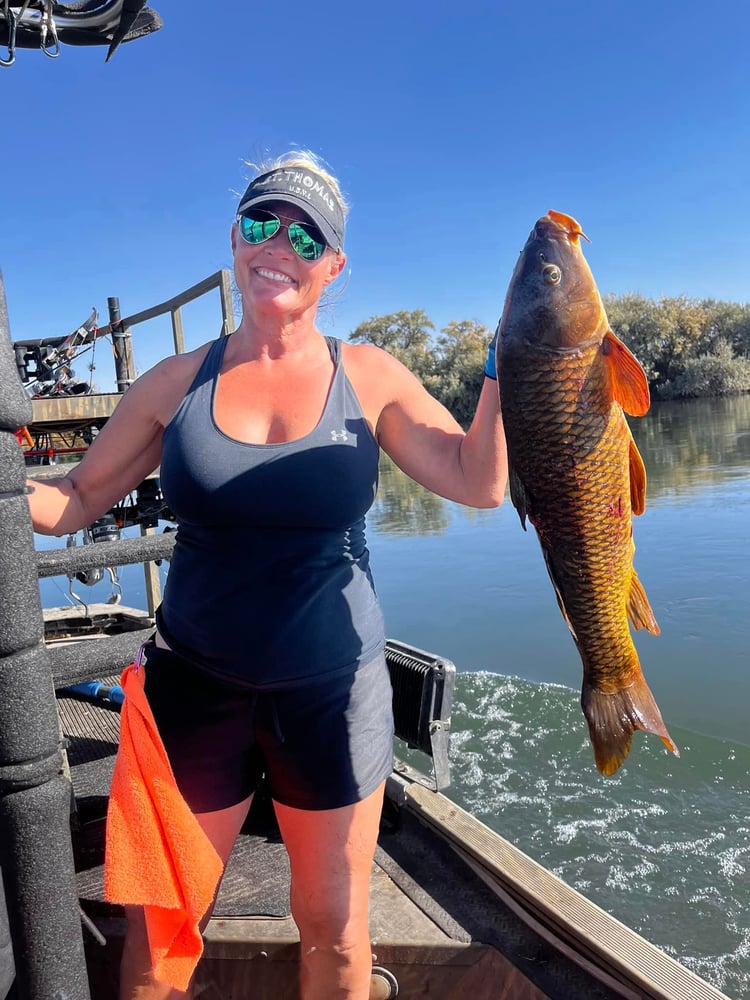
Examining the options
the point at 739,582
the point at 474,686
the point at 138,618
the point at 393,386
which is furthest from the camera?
the point at 739,582

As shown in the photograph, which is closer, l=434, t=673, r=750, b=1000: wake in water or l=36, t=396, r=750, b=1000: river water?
l=434, t=673, r=750, b=1000: wake in water

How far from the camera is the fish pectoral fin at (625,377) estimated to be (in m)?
1.58

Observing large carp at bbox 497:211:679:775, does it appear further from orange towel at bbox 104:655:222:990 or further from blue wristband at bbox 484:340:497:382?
orange towel at bbox 104:655:222:990

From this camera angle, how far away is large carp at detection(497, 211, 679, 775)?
1.60 meters

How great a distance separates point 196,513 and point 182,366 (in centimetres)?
46

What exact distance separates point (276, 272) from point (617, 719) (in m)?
1.42

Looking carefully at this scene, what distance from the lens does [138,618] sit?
263 inches

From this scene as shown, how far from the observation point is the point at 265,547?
1826 mm

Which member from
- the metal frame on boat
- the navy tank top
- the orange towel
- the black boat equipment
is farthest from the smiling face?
the black boat equipment

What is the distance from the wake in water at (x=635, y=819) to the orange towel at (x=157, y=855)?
9.71 ft

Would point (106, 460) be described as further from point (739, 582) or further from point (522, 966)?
point (739, 582)

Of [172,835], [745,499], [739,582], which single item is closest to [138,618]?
[172,835]

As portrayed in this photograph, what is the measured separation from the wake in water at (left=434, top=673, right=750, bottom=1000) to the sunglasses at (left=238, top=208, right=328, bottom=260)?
3792 mm

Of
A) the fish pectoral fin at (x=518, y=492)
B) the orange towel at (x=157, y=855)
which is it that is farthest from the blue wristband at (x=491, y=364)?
the orange towel at (x=157, y=855)
